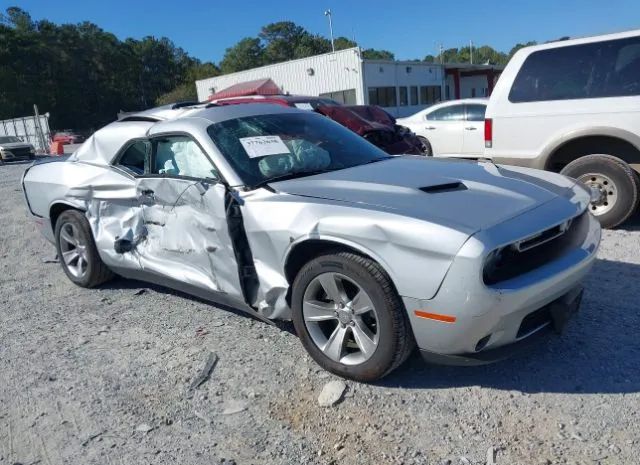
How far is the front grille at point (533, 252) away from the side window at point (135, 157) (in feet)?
9.26

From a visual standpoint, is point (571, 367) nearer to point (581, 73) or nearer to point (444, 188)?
point (444, 188)

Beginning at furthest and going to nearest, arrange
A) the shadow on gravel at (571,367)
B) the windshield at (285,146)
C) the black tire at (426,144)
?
1. the black tire at (426,144)
2. the windshield at (285,146)
3. the shadow on gravel at (571,367)

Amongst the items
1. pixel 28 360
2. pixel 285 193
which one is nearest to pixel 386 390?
pixel 285 193

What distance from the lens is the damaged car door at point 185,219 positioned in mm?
3428

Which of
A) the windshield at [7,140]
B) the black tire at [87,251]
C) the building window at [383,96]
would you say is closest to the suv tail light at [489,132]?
the black tire at [87,251]

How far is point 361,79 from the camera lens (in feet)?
98.2

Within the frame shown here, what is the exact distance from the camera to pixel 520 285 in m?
2.56

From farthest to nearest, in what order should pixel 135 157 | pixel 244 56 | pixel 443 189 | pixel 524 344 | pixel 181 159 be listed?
pixel 244 56, pixel 135 157, pixel 181 159, pixel 443 189, pixel 524 344

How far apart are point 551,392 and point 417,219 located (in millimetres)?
1177

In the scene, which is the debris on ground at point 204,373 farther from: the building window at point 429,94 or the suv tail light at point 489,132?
the building window at point 429,94

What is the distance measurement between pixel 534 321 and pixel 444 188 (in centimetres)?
87

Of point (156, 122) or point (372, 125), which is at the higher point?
point (156, 122)

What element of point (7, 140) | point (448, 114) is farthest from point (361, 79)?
point (448, 114)

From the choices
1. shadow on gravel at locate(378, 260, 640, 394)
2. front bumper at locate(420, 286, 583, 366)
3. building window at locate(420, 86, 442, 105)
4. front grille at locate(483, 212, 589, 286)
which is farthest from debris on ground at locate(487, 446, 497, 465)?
building window at locate(420, 86, 442, 105)
